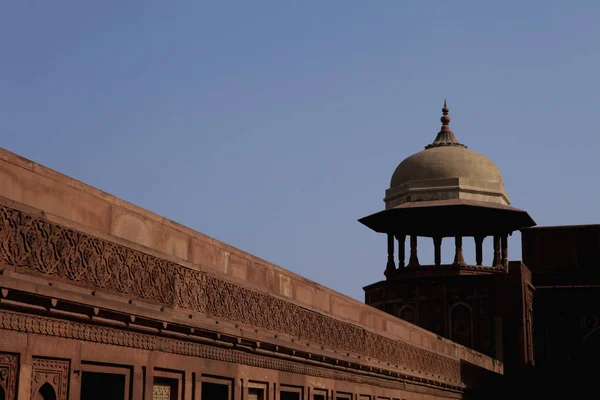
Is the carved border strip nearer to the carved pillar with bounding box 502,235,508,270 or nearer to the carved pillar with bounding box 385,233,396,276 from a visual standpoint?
the carved pillar with bounding box 385,233,396,276

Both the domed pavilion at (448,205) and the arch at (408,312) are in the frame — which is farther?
the domed pavilion at (448,205)

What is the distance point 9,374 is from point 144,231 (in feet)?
9.54

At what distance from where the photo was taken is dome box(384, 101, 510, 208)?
37.6 meters

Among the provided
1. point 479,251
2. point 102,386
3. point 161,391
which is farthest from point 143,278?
point 479,251

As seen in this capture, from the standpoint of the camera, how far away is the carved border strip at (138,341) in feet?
30.5

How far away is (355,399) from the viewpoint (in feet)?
65.3

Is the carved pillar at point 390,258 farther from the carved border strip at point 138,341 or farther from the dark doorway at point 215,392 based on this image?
the dark doorway at point 215,392

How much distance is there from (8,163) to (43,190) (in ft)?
2.01

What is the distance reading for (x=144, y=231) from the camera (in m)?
11.6

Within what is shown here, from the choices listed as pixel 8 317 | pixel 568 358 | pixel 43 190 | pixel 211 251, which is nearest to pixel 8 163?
pixel 43 190

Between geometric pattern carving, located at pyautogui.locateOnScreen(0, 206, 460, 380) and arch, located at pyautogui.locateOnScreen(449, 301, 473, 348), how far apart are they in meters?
17.6

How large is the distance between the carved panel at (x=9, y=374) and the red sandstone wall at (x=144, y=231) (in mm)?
1324

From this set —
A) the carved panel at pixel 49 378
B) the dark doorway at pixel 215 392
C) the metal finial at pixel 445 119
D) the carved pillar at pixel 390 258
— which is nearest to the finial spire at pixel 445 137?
the metal finial at pixel 445 119

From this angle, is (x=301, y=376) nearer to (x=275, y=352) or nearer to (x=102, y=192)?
(x=275, y=352)
